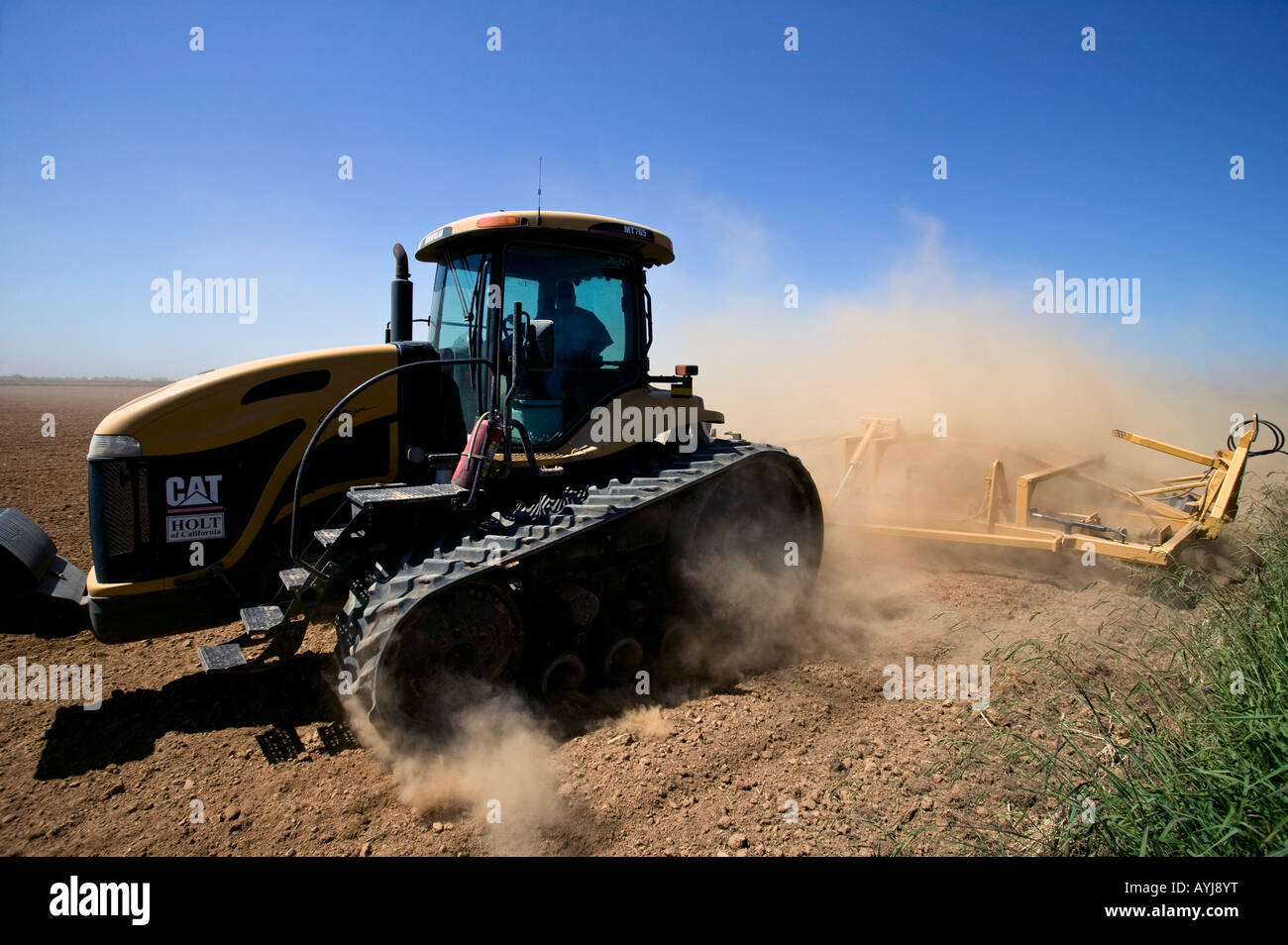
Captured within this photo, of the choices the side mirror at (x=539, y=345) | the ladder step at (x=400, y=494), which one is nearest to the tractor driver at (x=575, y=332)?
the side mirror at (x=539, y=345)

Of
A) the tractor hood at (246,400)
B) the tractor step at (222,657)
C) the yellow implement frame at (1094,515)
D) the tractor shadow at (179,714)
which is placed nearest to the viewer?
the tractor step at (222,657)

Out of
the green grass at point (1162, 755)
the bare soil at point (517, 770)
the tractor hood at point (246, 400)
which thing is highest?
the tractor hood at point (246, 400)

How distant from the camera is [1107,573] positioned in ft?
24.6

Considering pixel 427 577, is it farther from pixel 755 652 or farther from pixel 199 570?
pixel 755 652

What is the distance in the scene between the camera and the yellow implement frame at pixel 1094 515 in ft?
22.9

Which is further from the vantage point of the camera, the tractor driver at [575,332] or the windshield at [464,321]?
the tractor driver at [575,332]

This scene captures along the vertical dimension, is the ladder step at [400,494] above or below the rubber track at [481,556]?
above

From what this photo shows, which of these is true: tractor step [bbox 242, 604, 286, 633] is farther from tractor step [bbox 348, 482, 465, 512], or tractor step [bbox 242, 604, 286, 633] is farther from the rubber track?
tractor step [bbox 348, 482, 465, 512]

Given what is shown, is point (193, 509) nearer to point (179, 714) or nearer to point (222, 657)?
point (222, 657)

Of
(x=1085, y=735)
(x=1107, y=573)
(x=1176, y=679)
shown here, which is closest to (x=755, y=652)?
(x=1085, y=735)

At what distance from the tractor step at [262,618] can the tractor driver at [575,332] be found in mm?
2331

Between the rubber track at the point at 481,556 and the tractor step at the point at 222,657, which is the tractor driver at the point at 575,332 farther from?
the tractor step at the point at 222,657

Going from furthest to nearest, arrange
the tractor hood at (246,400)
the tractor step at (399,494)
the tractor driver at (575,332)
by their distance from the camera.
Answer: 1. the tractor driver at (575,332)
2. the tractor hood at (246,400)
3. the tractor step at (399,494)
